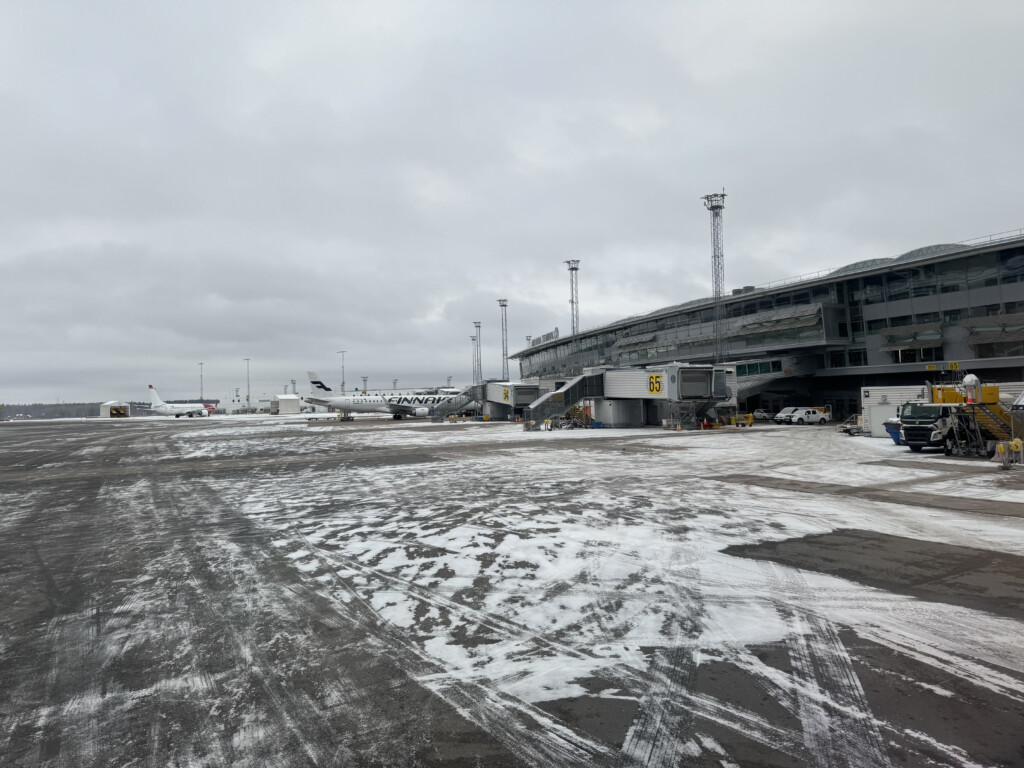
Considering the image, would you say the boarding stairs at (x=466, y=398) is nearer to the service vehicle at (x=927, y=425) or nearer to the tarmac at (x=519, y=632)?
the service vehicle at (x=927, y=425)

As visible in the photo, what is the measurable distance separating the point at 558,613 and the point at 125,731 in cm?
403

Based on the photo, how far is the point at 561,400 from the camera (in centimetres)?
4266

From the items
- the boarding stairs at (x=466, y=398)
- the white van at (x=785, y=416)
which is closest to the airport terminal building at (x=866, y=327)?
the white van at (x=785, y=416)

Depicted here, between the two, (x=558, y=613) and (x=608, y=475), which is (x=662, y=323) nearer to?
(x=608, y=475)

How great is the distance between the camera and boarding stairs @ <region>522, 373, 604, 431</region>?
136 ft

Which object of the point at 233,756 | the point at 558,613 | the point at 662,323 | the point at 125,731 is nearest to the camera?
the point at 233,756

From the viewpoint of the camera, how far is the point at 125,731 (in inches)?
154

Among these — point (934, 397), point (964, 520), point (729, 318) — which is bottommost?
point (964, 520)

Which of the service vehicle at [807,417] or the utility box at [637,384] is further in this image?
the service vehicle at [807,417]

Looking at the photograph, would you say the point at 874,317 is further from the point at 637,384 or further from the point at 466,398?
the point at 466,398

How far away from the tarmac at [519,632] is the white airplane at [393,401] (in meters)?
57.9

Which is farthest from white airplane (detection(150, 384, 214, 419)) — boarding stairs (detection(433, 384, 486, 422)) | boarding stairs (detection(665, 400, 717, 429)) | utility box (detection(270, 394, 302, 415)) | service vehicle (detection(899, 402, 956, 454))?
service vehicle (detection(899, 402, 956, 454))

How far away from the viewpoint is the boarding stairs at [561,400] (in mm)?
41562

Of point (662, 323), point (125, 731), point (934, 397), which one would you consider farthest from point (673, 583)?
point (662, 323)
